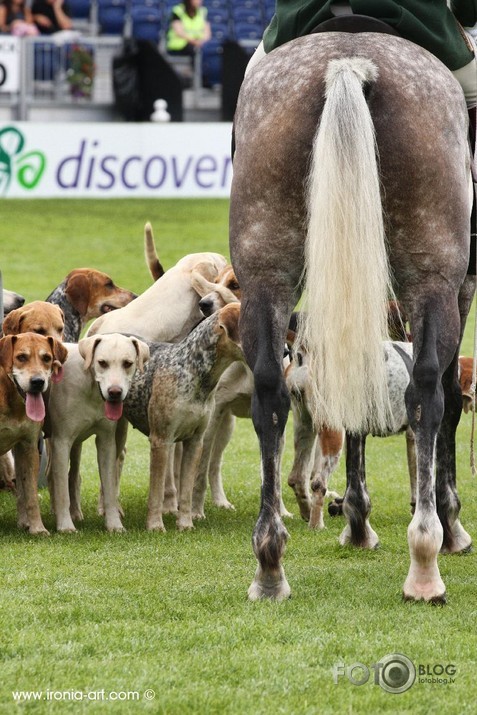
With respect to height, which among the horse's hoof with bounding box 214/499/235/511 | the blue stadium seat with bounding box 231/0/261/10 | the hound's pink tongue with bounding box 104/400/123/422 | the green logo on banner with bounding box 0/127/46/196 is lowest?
the green logo on banner with bounding box 0/127/46/196

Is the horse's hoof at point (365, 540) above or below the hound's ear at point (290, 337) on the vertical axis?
below

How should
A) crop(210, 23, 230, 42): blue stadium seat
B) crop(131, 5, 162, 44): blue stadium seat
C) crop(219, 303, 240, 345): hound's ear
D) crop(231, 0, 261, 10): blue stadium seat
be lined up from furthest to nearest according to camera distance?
crop(231, 0, 261, 10): blue stadium seat, crop(210, 23, 230, 42): blue stadium seat, crop(131, 5, 162, 44): blue stadium seat, crop(219, 303, 240, 345): hound's ear

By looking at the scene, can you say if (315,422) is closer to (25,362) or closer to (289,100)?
(25,362)

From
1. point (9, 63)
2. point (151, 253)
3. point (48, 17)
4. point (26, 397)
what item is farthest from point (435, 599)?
point (48, 17)

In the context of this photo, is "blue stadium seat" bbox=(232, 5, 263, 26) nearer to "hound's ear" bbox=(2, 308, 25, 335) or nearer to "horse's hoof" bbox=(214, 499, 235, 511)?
"horse's hoof" bbox=(214, 499, 235, 511)

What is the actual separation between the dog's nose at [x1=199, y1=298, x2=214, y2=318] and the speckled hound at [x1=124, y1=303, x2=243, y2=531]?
393mm

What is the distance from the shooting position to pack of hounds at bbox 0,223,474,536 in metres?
6.55

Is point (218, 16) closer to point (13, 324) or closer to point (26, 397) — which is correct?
point (13, 324)

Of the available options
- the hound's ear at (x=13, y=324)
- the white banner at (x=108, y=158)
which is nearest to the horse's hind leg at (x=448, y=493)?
the hound's ear at (x=13, y=324)

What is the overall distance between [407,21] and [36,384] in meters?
2.50

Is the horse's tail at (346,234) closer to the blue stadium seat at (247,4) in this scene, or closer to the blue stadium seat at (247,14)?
the blue stadium seat at (247,14)

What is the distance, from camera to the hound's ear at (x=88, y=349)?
22.1ft

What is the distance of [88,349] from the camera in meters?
6.74

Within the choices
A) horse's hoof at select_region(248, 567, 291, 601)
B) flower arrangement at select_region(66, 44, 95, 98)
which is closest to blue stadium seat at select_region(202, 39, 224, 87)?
flower arrangement at select_region(66, 44, 95, 98)
